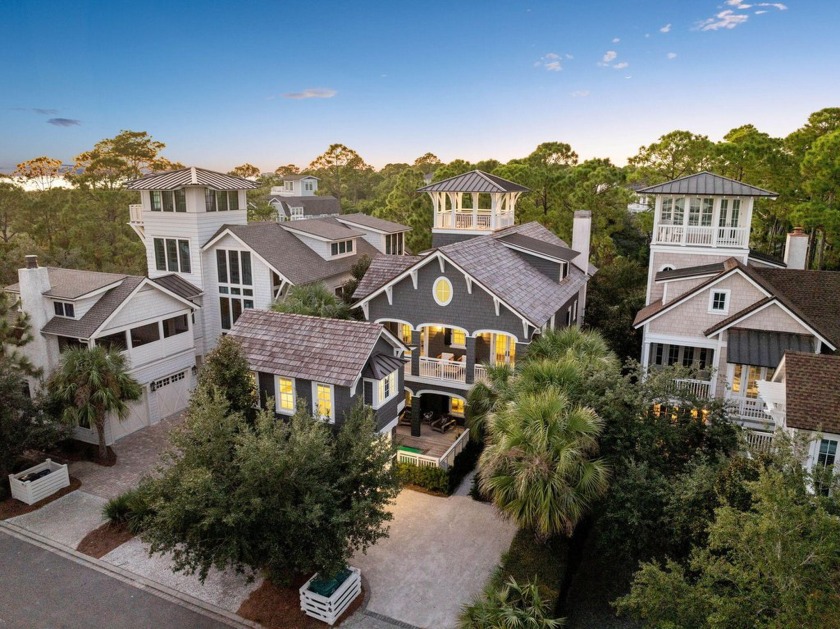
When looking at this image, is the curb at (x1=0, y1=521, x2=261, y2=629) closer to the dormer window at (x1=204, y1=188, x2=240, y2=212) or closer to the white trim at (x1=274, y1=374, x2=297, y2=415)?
the white trim at (x1=274, y1=374, x2=297, y2=415)

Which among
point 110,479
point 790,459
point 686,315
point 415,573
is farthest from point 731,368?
point 110,479

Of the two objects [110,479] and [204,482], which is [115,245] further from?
[204,482]

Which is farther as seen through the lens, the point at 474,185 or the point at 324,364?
the point at 474,185

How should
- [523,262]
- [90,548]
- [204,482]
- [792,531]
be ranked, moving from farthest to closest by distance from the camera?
[523,262] < [90,548] < [204,482] < [792,531]

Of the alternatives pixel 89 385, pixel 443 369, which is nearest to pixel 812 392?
pixel 443 369

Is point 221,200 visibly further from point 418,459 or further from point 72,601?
point 72,601

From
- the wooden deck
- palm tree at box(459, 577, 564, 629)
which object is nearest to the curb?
palm tree at box(459, 577, 564, 629)
